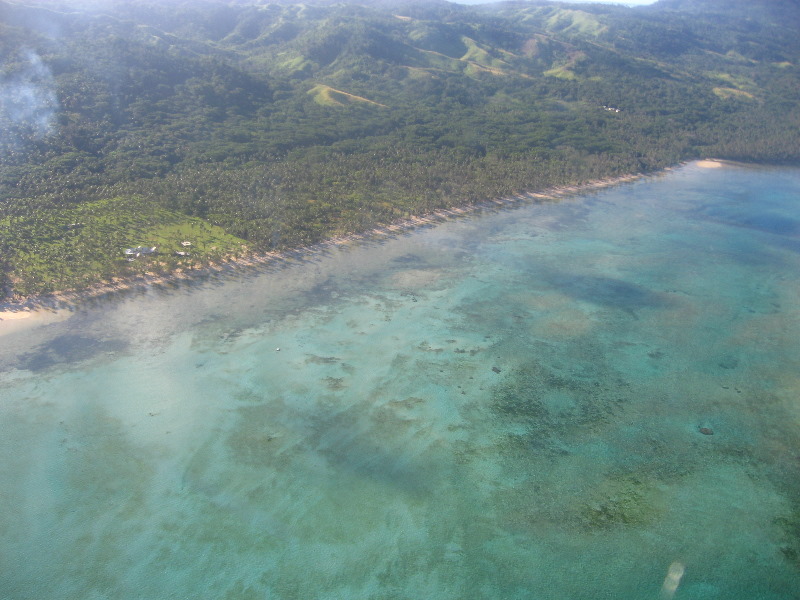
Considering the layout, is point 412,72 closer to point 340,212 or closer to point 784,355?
point 340,212

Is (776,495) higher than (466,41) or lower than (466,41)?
lower

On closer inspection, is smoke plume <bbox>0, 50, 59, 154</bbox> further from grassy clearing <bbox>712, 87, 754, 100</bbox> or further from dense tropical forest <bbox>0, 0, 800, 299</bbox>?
grassy clearing <bbox>712, 87, 754, 100</bbox>

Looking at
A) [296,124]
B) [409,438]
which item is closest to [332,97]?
[296,124]

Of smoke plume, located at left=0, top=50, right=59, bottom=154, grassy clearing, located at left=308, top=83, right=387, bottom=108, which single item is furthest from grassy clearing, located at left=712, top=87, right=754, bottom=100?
smoke plume, located at left=0, top=50, right=59, bottom=154

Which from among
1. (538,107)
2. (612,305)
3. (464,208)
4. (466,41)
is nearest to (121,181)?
(464,208)

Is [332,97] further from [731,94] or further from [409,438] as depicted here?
[731,94]
